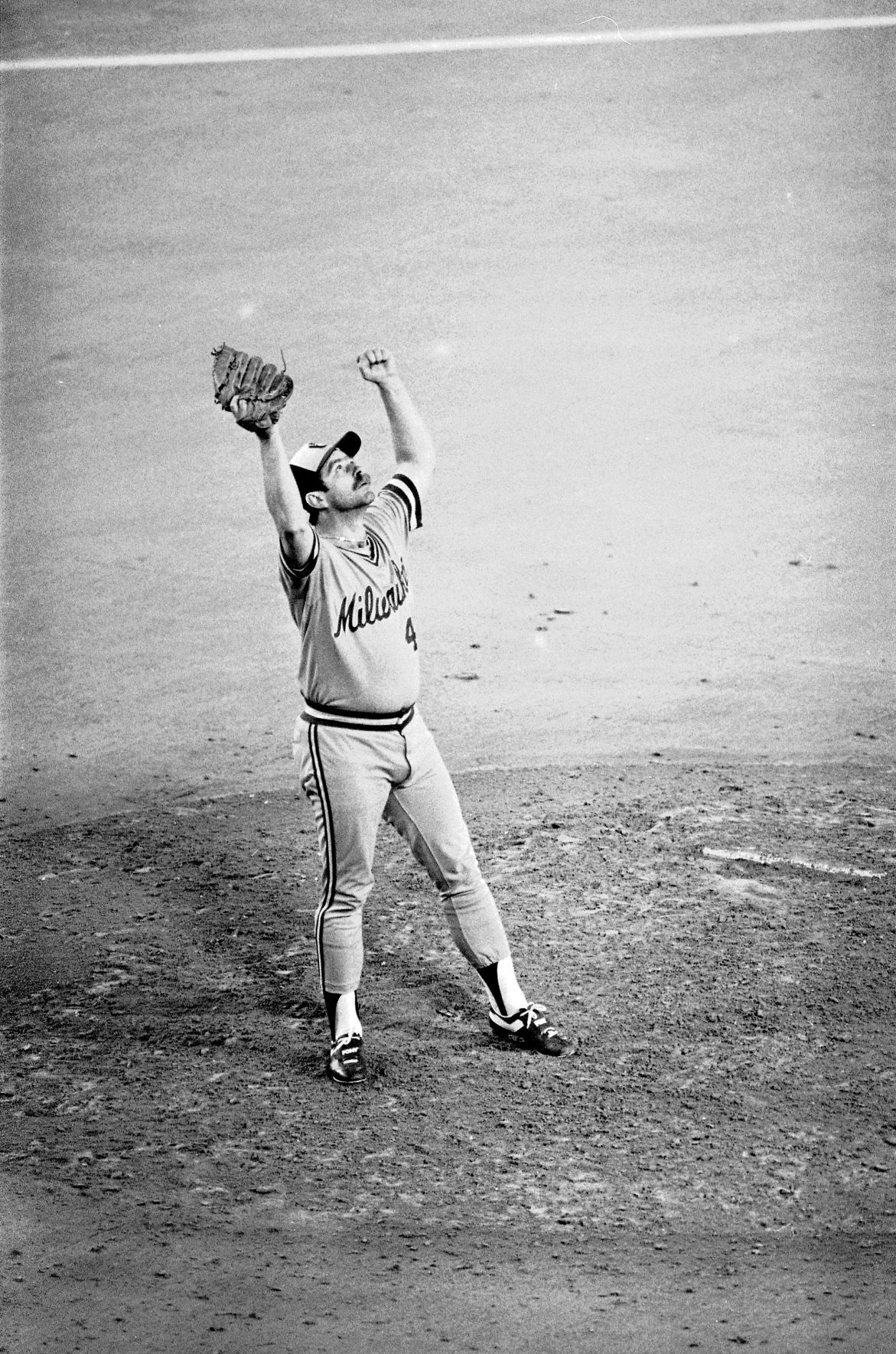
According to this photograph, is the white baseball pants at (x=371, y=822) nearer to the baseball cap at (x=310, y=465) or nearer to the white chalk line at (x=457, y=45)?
the baseball cap at (x=310, y=465)

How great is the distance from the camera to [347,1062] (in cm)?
561

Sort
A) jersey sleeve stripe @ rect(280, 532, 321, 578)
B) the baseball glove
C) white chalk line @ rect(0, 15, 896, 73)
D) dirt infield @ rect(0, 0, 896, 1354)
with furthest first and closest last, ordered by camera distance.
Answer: white chalk line @ rect(0, 15, 896, 73) < jersey sleeve stripe @ rect(280, 532, 321, 578) < the baseball glove < dirt infield @ rect(0, 0, 896, 1354)

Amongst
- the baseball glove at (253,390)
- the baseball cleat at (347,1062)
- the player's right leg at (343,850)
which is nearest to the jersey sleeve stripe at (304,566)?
the baseball glove at (253,390)

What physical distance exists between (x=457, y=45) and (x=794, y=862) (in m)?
12.0

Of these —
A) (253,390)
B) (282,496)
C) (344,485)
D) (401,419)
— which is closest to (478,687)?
(401,419)

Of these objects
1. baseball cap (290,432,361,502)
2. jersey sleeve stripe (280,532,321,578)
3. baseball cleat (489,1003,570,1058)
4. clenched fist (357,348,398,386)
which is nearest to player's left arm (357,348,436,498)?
clenched fist (357,348,398,386)

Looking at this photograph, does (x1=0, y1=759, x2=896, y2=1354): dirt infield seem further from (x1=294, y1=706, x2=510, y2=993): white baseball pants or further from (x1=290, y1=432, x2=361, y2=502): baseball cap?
(x1=290, y1=432, x2=361, y2=502): baseball cap

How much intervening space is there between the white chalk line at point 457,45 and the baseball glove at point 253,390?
12.3 meters

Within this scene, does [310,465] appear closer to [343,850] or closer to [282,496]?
[282,496]

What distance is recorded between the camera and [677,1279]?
4.57 meters

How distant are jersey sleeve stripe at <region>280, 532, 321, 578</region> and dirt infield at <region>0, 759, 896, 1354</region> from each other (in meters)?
1.68

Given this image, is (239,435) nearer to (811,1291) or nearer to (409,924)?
(409,924)

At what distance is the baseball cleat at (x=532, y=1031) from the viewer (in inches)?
226

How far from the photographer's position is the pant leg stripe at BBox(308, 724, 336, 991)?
5531 mm
